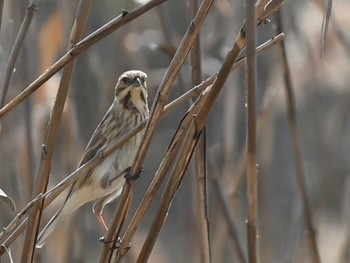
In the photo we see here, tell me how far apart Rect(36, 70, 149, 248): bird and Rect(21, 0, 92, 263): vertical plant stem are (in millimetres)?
1085

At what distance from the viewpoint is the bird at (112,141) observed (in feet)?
10.9

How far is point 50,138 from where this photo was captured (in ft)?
7.13

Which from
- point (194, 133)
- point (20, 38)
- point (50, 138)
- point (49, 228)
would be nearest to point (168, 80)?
point (194, 133)

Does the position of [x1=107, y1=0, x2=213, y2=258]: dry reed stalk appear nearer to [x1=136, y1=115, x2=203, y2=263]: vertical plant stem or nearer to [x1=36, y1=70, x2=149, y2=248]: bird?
[x1=136, y1=115, x2=203, y2=263]: vertical plant stem

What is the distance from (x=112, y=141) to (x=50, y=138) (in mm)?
1149

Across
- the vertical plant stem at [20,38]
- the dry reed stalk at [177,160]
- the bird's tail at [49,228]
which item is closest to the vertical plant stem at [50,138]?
the vertical plant stem at [20,38]

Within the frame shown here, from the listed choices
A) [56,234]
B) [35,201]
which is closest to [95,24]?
[56,234]

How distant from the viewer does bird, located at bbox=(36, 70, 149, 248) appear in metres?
3.32

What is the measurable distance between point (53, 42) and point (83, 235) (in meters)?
0.77

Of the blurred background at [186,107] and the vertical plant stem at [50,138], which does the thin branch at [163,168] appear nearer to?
the vertical plant stem at [50,138]

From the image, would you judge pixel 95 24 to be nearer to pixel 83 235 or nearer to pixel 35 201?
pixel 83 235

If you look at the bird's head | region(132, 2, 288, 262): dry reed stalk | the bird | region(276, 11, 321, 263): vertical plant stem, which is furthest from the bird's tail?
region(132, 2, 288, 262): dry reed stalk

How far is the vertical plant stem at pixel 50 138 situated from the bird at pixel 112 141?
1.09m

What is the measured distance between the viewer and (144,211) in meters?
2.10
